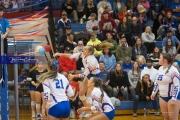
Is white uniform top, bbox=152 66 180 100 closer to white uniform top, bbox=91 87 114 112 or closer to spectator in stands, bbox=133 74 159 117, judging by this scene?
white uniform top, bbox=91 87 114 112

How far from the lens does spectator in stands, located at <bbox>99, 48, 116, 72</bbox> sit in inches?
706

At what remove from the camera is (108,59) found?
17.9m

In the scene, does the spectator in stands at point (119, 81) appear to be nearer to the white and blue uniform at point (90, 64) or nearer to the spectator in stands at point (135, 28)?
the spectator in stands at point (135, 28)

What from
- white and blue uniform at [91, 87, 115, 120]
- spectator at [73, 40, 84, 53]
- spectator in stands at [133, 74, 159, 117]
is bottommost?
spectator in stands at [133, 74, 159, 117]

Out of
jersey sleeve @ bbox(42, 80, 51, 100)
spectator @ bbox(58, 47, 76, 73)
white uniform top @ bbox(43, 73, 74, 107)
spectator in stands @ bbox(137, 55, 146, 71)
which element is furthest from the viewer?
spectator in stands @ bbox(137, 55, 146, 71)

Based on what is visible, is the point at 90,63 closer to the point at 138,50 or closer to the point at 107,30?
the point at 138,50

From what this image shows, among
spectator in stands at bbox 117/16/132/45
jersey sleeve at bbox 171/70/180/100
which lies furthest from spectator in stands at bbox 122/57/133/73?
jersey sleeve at bbox 171/70/180/100

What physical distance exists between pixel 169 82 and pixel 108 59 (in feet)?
19.2

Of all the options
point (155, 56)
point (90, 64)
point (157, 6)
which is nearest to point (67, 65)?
point (155, 56)

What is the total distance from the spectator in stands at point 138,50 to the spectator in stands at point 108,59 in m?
1.20

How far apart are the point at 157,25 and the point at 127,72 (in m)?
4.18

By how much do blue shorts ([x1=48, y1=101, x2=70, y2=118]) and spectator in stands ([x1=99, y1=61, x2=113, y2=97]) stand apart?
5982 millimetres

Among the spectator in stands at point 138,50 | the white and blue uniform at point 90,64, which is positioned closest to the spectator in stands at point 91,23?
the spectator in stands at point 138,50

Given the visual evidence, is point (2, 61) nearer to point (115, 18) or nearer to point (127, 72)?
point (127, 72)
